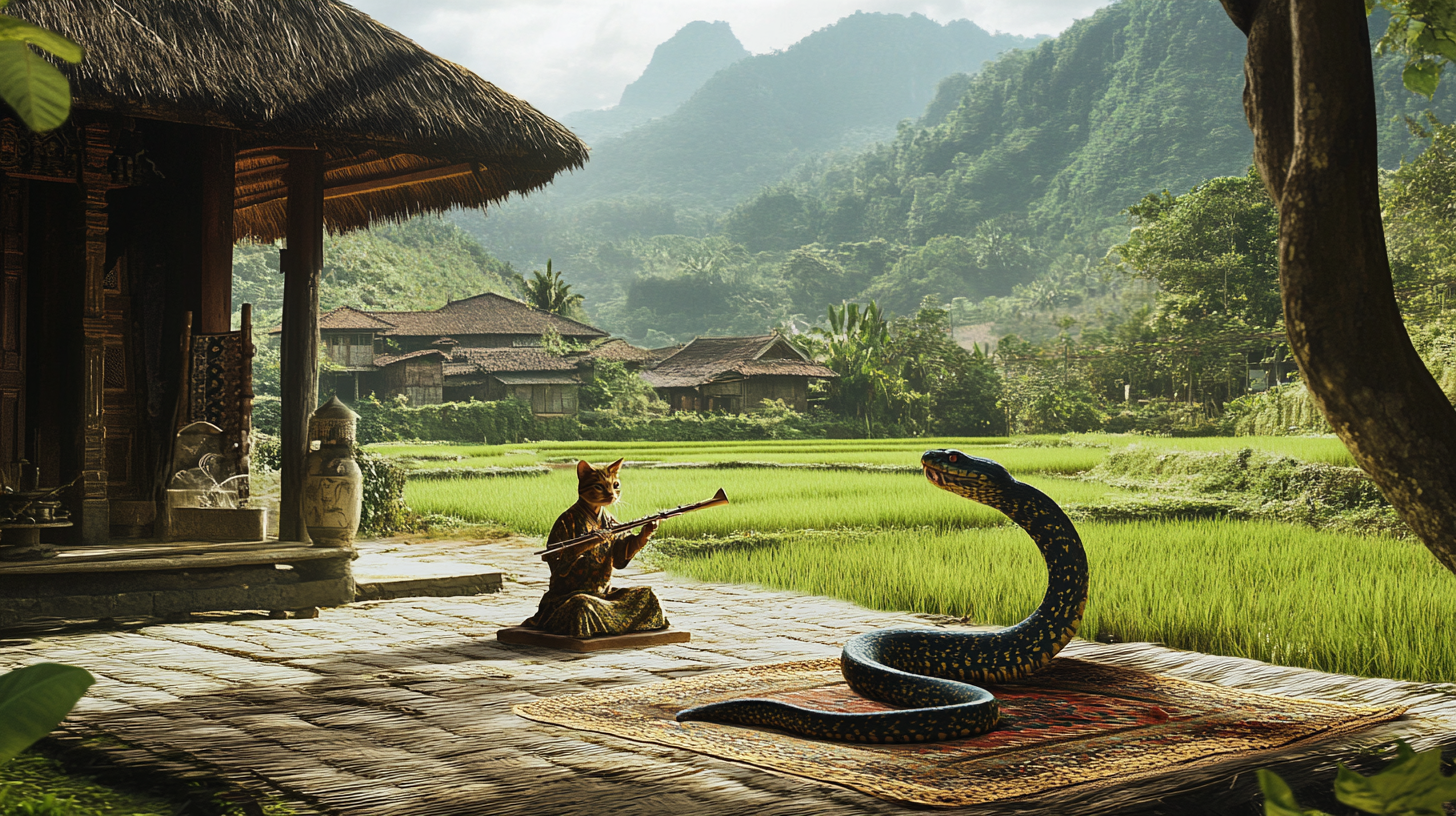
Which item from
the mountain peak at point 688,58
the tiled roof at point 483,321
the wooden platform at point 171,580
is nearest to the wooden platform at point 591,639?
the wooden platform at point 171,580

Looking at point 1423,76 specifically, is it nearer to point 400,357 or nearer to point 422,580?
point 422,580

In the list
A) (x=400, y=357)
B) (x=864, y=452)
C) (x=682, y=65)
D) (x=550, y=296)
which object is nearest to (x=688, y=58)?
(x=682, y=65)

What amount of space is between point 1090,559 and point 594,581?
3.93 metres

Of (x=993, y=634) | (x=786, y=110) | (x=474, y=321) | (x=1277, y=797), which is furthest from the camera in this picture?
(x=786, y=110)

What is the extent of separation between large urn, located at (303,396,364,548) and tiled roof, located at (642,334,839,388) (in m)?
30.3

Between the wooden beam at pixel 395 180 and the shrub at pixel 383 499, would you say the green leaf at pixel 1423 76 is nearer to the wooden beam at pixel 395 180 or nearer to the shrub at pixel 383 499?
the wooden beam at pixel 395 180

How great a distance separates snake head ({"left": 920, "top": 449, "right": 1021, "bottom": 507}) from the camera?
3.99m

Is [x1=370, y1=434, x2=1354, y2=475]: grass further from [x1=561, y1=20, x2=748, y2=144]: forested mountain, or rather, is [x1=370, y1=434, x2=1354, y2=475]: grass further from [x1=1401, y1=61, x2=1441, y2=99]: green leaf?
[x1=561, y1=20, x2=748, y2=144]: forested mountain

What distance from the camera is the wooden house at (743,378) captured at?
36.9m

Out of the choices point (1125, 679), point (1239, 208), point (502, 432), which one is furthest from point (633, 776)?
point (1239, 208)

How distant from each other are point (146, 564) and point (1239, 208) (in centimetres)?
3311

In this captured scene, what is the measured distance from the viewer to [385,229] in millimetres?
62844

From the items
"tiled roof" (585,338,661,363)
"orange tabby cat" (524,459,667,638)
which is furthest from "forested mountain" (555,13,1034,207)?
"orange tabby cat" (524,459,667,638)

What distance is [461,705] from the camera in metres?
3.85
